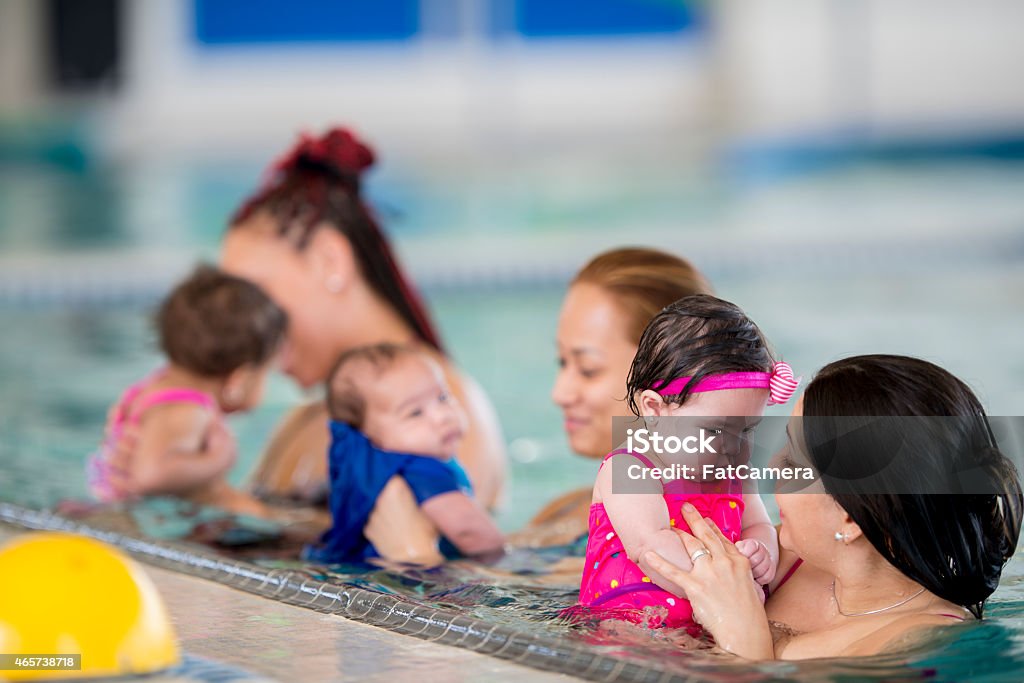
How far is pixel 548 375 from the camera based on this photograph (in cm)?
614

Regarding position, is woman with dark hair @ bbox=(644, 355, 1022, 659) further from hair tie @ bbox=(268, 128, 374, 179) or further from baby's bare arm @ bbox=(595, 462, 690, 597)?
hair tie @ bbox=(268, 128, 374, 179)

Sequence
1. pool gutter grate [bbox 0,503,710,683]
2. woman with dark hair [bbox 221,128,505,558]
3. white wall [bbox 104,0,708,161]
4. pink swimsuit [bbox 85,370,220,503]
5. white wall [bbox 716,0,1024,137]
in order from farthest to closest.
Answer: white wall [bbox 104,0,708,161], white wall [bbox 716,0,1024,137], woman with dark hair [bbox 221,128,505,558], pink swimsuit [bbox 85,370,220,503], pool gutter grate [bbox 0,503,710,683]

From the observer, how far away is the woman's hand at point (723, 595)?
79.5 inches

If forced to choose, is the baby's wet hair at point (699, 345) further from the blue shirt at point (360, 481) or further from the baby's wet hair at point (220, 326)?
the baby's wet hair at point (220, 326)

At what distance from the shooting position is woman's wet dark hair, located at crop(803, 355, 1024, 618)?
6.52 ft

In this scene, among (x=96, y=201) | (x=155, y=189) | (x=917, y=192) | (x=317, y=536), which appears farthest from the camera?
(x=155, y=189)

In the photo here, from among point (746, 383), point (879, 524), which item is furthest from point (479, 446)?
point (879, 524)

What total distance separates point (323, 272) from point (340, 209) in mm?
185

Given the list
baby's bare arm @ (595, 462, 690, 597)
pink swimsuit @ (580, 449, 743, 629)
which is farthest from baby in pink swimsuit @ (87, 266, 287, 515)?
baby's bare arm @ (595, 462, 690, 597)

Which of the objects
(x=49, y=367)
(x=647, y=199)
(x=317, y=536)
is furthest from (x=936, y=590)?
(x=647, y=199)

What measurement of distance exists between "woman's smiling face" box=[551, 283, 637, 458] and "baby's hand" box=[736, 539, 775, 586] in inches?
21.8

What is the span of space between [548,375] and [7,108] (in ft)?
53.3

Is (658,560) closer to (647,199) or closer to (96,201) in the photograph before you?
(647,199)

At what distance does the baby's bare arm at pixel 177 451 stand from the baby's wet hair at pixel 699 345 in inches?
71.0
